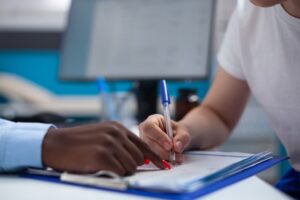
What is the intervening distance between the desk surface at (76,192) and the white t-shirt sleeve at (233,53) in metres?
0.48

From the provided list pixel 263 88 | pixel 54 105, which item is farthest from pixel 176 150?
pixel 54 105

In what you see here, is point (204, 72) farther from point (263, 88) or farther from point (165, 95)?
point (165, 95)

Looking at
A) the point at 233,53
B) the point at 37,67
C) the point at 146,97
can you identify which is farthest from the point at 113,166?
the point at 37,67

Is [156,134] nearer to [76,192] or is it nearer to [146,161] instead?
[146,161]

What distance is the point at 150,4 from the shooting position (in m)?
1.47

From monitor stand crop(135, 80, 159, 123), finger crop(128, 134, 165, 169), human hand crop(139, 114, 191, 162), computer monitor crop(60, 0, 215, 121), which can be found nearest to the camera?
finger crop(128, 134, 165, 169)

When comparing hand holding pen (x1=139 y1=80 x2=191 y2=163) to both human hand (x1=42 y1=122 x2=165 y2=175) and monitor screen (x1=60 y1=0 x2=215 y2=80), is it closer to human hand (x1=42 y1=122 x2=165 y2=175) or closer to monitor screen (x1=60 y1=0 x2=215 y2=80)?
human hand (x1=42 y1=122 x2=165 y2=175)

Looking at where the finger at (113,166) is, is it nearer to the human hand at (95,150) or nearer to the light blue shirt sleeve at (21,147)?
the human hand at (95,150)

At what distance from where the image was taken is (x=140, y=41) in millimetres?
1470

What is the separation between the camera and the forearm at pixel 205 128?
93 centimetres

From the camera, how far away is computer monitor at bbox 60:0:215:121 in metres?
1.40

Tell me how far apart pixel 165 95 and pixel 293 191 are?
1.10 ft

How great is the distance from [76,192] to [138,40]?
1005 millimetres

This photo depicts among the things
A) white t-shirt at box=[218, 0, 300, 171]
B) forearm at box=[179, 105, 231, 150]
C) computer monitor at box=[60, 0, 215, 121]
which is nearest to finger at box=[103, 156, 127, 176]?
forearm at box=[179, 105, 231, 150]
